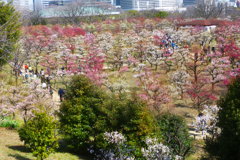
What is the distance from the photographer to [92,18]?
73188 millimetres

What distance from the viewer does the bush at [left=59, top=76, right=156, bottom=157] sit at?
13.4m

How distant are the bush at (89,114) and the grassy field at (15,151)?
2.50ft

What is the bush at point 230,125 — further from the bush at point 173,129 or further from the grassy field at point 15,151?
the grassy field at point 15,151

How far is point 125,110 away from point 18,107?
6.24 m

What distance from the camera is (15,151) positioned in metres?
12.9

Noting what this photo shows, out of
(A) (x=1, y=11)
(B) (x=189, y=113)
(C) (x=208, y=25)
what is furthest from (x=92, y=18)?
(B) (x=189, y=113)

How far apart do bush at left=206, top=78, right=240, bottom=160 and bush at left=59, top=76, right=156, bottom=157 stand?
3.07 meters

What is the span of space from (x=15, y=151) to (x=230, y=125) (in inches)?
337

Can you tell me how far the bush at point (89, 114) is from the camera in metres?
13.4

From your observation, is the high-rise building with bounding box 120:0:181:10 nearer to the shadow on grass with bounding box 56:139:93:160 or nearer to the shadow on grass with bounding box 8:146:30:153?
the shadow on grass with bounding box 56:139:93:160

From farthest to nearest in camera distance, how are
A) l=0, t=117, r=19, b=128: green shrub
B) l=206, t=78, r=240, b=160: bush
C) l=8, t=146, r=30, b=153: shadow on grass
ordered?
l=0, t=117, r=19, b=128: green shrub
l=8, t=146, r=30, b=153: shadow on grass
l=206, t=78, r=240, b=160: bush

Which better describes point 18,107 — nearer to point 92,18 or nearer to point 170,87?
point 170,87

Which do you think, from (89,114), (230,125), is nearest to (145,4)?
(89,114)

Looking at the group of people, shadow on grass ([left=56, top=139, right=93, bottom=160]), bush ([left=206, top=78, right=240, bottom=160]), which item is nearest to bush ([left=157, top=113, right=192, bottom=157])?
bush ([left=206, top=78, right=240, bottom=160])
